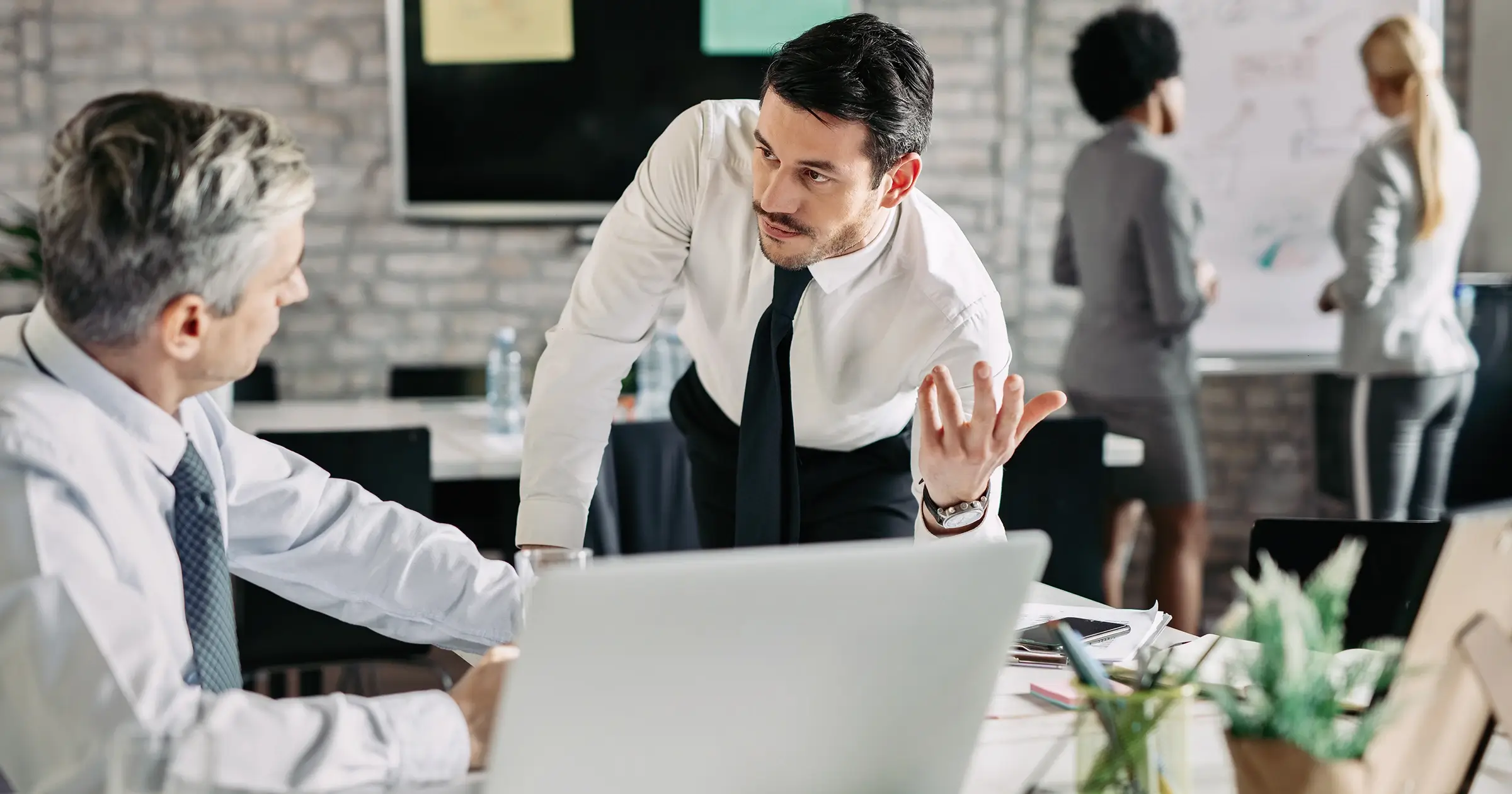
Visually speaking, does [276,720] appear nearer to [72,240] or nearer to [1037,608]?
[72,240]

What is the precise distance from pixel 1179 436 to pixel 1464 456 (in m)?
1.43

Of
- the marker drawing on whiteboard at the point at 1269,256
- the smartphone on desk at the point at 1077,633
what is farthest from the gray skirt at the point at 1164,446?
the smartphone on desk at the point at 1077,633

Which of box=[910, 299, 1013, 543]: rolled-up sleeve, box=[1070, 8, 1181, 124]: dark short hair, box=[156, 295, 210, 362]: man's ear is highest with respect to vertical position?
box=[1070, 8, 1181, 124]: dark short hair

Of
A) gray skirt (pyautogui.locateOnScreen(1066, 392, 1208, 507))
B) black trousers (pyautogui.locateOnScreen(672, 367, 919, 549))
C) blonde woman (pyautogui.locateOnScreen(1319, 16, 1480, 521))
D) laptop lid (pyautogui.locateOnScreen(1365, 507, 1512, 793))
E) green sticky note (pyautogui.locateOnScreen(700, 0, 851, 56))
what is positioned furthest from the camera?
green sticky note (pyautogui.locateOnScreen(700, 0, 851, 56))

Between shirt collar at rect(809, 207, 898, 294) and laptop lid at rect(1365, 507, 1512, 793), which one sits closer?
laptop lid at rect(1365, 507, 1512, 793)

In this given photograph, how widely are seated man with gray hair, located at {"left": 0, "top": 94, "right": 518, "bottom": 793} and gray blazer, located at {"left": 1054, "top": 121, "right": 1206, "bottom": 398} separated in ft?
7.92

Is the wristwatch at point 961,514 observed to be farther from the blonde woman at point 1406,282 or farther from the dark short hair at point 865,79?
the blonde woman at point 1406,282

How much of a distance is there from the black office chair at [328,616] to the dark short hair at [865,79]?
1.18 meters

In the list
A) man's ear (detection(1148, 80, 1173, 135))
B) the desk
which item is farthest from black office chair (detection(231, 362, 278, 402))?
the desk

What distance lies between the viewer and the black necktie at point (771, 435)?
1900 mm

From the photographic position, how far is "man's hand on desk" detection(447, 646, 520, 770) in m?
1.02

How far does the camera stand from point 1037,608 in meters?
1.64

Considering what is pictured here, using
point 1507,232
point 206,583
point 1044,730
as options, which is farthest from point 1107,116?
point 206,583

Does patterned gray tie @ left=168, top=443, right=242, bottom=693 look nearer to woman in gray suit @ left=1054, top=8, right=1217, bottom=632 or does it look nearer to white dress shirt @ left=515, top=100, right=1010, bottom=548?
white dress shirt @ left=515, top=100, right=1010, bottom=548
